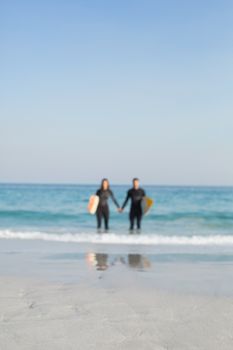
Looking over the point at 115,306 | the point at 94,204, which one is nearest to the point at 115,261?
the point at 115,306

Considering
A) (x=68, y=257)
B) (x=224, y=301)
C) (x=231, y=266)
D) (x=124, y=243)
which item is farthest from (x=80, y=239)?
(x=224, y=301)

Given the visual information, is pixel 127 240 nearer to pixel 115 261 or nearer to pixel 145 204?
pixel 145 204

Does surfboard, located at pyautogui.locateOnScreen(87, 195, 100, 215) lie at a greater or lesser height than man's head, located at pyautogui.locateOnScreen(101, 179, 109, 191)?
lesser

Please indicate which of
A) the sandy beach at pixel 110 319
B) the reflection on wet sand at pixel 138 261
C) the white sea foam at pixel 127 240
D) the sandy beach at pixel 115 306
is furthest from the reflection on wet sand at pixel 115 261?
the white sea foam at pixel 127 240

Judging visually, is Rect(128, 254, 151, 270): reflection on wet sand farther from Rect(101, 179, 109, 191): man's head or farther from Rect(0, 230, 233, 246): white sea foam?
Rect(101, 179, 109, 191): man's head

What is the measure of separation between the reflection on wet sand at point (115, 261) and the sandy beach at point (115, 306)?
112 millimetres

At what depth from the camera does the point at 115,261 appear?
8.03 metres

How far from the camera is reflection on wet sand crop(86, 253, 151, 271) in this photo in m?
7.39

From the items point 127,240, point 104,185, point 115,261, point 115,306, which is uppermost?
point 104,185

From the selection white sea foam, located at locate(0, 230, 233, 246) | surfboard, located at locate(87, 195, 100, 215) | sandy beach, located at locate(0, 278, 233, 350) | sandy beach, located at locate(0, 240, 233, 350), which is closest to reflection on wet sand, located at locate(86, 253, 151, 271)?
sandy beach, located at locate(0, 240, 233, 350)

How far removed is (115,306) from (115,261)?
11.6 ft

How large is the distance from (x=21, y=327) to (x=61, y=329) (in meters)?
0.31

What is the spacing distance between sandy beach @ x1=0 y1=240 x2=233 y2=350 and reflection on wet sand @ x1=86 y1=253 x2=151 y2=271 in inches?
4.4

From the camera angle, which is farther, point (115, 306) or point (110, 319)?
point (115, 306)
